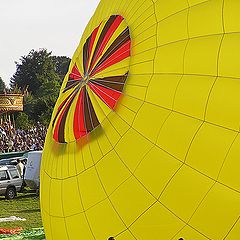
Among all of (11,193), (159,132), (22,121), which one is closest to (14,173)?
(11,193)

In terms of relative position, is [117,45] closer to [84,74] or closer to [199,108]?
[84,74]

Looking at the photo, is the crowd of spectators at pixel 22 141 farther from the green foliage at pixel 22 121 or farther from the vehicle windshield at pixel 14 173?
the green foliage at pixel 22 121

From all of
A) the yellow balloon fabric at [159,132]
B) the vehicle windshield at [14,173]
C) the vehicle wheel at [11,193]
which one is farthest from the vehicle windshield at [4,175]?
the yellow balloon fabric at [159,132]

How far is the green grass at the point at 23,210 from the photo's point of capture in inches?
607

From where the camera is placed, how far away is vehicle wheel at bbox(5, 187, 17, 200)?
2188 cm

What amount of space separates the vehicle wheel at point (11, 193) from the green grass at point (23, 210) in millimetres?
202

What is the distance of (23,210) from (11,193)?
3.87 metres

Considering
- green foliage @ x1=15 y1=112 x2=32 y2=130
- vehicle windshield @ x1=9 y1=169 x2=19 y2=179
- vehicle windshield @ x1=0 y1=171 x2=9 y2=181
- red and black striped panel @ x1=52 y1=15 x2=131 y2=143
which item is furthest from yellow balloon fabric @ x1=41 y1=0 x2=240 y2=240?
green foliage @ x1=15 y1=112 x2=32 y2=130

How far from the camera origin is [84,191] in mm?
5199

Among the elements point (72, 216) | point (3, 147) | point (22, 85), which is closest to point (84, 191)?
point (72, 216)

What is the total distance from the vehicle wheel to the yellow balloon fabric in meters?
16.7

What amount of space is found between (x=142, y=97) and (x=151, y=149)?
45 cm

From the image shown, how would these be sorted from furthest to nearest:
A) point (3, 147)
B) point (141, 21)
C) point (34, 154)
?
point (3, 147), point (34, 154), point (141, 21)

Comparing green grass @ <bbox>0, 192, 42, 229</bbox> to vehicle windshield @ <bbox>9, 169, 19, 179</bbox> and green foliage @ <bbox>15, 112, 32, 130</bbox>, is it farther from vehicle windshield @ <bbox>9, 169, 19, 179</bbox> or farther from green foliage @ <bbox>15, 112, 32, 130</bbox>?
green foliage @ <bbox>15, 112, 32, 130</bbox>
